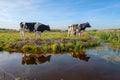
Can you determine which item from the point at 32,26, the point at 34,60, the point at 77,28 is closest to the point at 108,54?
the point at 34,60

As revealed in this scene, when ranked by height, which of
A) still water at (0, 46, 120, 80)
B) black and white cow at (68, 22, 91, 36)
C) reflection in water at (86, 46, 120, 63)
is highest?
black and white cow at (68, 22, 91, 36)

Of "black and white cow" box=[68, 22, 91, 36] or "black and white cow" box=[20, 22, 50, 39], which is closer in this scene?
"black and white cow" box=[20, 22, 50, 39]

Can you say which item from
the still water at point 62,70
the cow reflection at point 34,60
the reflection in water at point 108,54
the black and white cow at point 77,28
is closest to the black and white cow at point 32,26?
the reflection in water at point 108,54

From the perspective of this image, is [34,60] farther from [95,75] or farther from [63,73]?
[95,75]

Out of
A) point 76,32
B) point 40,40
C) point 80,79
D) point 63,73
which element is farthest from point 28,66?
point 76,32

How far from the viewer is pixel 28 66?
9.97m

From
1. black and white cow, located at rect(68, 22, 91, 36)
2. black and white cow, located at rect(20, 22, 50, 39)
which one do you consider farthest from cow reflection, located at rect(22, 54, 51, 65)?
black and white cow, located at rect(68, 22, 91, 36)

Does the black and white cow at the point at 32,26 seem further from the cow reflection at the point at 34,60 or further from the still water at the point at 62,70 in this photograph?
the still water at the point at 62,70

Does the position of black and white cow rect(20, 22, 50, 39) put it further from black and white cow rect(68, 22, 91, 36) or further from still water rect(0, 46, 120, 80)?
still water rect(0, 46, 120, 80)

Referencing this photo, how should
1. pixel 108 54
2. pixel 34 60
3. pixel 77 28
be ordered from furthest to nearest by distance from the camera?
pixel 77 28, pixel 108 54, pixel 34 60

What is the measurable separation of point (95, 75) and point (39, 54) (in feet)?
18.7

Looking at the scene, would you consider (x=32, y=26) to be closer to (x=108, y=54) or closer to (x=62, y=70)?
(x=108, y=54)

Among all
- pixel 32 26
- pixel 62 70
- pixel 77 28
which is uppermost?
pixel 32 26

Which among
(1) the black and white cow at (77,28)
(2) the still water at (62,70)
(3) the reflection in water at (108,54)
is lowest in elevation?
(2) the still water at (62,70)
